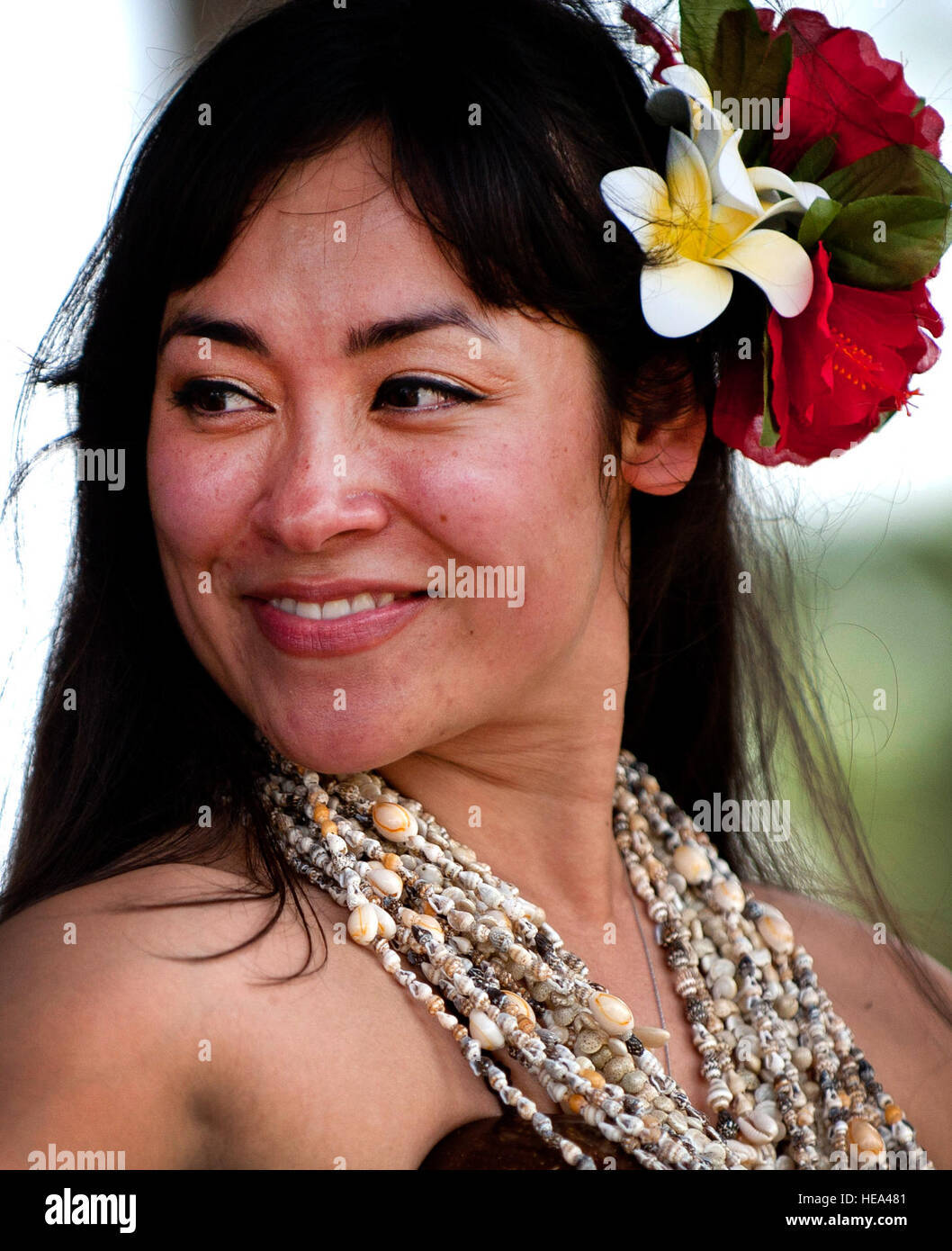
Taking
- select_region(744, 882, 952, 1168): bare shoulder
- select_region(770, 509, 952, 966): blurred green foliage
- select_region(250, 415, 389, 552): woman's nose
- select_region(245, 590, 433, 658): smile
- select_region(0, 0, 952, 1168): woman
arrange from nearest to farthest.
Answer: select_region(0, 0, 952, 1168): woman, select_region(250, 415, 389, 552): woman's nose, select_region(245, 590, 433, 658): smile, select_region(744, 882, 952, 1168): bare shoulder, select_region(770, 509, 952, 966): blurred green foliage

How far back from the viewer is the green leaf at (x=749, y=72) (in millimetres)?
1931

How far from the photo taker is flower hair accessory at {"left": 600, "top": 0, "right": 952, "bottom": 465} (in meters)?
1.91

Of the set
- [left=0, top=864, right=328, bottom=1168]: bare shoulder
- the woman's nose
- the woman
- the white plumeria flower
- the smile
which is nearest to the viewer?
[left=0, top=864, right=328, bottom=1168]: bare shoulder

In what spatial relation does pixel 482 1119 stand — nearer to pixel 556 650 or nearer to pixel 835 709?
pixel 556 650

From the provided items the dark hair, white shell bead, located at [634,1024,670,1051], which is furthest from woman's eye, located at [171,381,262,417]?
white shell bead, located at [634,1024,670,1051]

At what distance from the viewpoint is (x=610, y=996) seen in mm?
1760

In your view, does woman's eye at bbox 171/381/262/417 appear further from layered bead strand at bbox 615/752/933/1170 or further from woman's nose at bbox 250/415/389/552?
layered bead strand at bbox 615/752/933/1170

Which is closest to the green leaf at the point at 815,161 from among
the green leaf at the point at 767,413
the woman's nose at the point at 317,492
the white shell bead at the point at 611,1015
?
the green leaf at the point at 767,413

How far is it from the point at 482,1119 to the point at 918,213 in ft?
4.36

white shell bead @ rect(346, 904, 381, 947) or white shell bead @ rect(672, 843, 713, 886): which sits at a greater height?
white shell bead @ rect(346, 904, 381, 947)

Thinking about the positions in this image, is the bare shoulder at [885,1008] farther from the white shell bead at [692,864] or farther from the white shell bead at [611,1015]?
the white shell bead at [611,1015]

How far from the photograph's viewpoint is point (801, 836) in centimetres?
256

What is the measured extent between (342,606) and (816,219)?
844 mm

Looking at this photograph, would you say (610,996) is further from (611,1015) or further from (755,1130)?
(755,1130)
